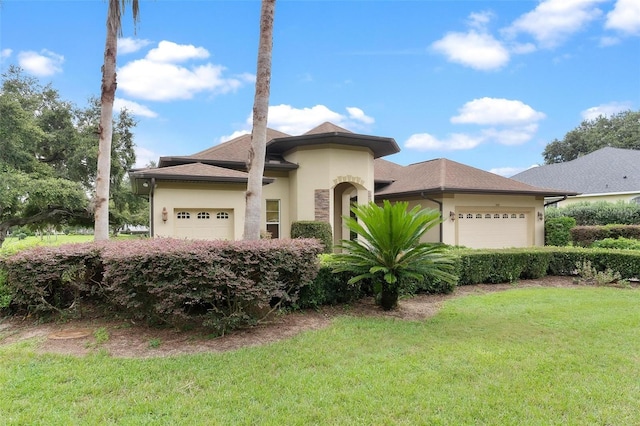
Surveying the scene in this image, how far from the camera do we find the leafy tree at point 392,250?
20.6 feet

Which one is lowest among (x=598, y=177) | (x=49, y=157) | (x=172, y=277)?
(x=172, y=277)

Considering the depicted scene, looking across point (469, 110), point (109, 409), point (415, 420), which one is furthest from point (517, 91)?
point (109, 409)

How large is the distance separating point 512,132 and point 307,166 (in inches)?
867

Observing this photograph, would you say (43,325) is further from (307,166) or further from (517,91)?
(517,91)

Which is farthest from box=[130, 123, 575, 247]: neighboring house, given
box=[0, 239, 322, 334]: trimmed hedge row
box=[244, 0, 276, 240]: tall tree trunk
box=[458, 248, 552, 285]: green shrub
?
box=[0, 239, 322, 334]: trimmed hedge row

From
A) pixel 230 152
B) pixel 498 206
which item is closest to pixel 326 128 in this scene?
pixel 230 152

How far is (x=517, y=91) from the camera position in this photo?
17.4 m

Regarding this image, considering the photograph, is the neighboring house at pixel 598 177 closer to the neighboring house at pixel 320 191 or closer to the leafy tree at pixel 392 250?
the neighboring house at pixel 320 191

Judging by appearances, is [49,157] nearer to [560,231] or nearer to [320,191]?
[320,191]

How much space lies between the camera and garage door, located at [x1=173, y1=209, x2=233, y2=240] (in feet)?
40.7

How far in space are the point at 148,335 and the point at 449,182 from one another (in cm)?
1348

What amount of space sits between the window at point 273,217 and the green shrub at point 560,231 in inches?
507

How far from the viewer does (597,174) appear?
24375 millimetres

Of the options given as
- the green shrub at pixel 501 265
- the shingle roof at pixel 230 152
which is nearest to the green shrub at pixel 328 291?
the green shrub at pixel 501 265
